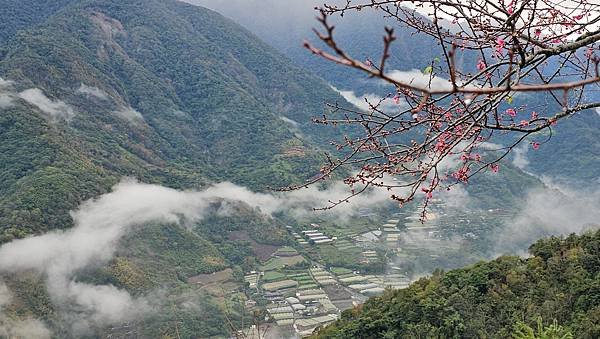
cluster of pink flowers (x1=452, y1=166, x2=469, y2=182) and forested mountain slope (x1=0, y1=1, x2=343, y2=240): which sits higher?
forested mountain slope (x1=0, y1=1, x2=343, y2=240)

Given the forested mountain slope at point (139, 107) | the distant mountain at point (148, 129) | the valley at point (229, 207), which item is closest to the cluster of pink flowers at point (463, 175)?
the valley at point (229, 207)

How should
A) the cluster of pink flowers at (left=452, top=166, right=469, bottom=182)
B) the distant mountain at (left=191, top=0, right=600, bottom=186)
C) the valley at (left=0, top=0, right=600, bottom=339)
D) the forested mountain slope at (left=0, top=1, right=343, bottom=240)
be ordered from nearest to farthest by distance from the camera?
the cluster of pink flowers at (left=452, top=166, right=469, bottom=182) → the valley at (left=0, top=0, right=600, bottom=339) → the forested mountain slope at (left=0, top=1, right=343, bottom=240) → the distant mountain at (left=191, top=0, right=600, bottom=186)

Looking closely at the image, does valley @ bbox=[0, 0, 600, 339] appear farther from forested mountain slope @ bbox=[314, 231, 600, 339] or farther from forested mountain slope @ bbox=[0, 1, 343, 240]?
forested mountain slope @ bbox=[0, 1, 343, 240]

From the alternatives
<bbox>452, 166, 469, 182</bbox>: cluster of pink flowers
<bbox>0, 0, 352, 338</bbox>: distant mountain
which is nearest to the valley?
<bbox>452, 166, 469, 182</bbox>: cluster of pink flowers

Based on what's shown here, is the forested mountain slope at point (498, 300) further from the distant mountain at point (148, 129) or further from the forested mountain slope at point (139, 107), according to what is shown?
the forested mountain slope at point (139, 107)

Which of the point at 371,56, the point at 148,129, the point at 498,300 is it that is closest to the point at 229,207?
the point at 148,129

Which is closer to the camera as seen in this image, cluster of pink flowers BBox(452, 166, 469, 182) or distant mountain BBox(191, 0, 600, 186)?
cluster of pink flowers BBox(452, 166, 469, 182)

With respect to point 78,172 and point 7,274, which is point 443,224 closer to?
point 78,172

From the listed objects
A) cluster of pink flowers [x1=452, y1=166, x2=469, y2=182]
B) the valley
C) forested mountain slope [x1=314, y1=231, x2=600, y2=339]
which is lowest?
cluster of pink flowers [x1=452, y1=166, x2=469, y2=182]
